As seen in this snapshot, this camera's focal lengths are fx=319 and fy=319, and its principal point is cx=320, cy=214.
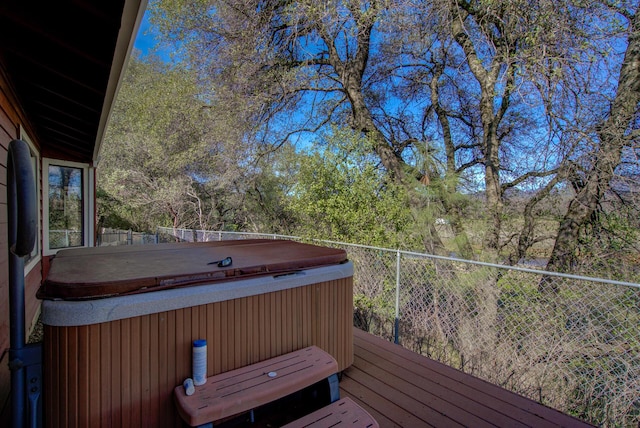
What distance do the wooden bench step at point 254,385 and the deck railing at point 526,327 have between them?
5.10 feet

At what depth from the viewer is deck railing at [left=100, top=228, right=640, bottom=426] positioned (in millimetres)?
2303

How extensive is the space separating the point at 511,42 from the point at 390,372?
187 inches

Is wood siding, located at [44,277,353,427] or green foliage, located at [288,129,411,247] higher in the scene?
green foliage, located at [288,129,411,247]

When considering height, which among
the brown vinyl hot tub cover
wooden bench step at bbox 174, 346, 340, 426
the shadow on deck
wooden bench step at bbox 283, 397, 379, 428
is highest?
the brown vinyl hot tub cover

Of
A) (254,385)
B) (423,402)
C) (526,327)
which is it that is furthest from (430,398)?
(526,327)

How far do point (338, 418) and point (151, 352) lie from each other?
92 cm

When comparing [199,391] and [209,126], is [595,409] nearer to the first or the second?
[199,391]

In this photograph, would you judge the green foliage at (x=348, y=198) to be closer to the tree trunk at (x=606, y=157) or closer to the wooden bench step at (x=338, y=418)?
the tree trunk at (x=606, y=157)

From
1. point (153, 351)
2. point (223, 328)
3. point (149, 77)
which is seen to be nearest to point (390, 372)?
point (223, 328)

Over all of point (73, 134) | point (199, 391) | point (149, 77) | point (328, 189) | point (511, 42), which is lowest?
point (199, 391)

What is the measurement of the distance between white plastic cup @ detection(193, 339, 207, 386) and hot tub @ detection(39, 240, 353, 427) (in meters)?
0.05

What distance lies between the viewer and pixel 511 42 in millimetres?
4512

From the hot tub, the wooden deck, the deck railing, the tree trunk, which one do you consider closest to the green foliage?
the deck railing

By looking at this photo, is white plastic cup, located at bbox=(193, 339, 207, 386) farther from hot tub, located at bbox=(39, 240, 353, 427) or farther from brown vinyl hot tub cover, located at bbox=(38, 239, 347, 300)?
brown vinyl hot tub cover, located at bbox=(38, 239, 347, 300)
